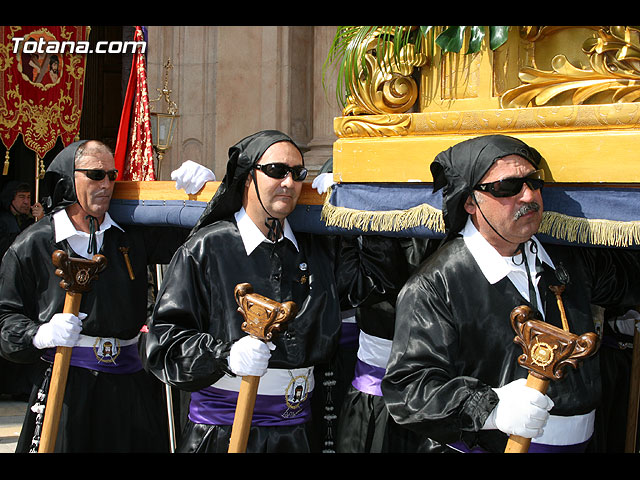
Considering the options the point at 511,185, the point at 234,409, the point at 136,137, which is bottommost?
the point at 234,409

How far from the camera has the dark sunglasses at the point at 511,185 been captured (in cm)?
260

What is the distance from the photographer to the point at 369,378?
12.5 ft

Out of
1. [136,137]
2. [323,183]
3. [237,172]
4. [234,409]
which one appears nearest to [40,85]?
[136,137]

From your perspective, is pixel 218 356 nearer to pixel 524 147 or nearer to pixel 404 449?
pixel 404 449

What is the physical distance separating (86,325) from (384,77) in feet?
6.56

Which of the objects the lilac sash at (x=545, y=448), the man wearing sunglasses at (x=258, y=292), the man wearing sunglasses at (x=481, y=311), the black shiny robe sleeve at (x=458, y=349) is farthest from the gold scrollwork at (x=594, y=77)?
the lilac sash at (x=545, y=448)

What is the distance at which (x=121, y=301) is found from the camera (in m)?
4.16

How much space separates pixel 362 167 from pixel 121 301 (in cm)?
166

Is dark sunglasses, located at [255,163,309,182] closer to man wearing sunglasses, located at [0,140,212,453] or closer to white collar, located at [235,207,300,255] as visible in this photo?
white collar, located at [235,207,300,255]

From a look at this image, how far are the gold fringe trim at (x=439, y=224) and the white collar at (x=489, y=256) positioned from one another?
0.30ft

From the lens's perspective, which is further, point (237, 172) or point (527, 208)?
point (237, 172)

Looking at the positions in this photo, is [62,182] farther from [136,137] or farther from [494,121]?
[494,121]

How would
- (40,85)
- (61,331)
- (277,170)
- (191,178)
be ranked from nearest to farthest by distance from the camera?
(277,170), (61,331), (191,178), (40,85)

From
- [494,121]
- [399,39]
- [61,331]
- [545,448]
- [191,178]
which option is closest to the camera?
[545,448]
